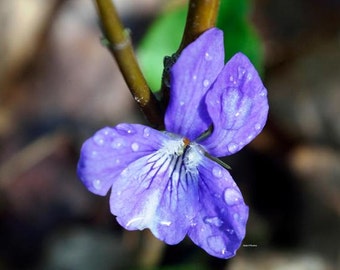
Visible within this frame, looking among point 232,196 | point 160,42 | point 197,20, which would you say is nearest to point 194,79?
point 197,20

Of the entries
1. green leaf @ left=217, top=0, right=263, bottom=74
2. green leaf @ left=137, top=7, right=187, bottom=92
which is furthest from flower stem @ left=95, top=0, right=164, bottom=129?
green leaf @ left=137, top=7, right=187, bottom=92

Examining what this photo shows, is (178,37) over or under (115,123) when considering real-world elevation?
over

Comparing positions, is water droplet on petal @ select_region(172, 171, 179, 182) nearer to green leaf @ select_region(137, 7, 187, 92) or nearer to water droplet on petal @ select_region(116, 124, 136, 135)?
water droplet on petal @ select_region(116, 124, 136, 135)

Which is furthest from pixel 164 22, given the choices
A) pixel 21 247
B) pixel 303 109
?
pixel 21 247

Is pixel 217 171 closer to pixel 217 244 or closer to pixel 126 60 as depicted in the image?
pixel 217 244

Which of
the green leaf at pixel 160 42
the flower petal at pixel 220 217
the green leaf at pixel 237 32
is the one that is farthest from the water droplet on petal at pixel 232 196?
the green leaf at pixel 160 42

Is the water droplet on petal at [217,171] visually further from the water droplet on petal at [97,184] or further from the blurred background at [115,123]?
the blurred background at [115,123]
